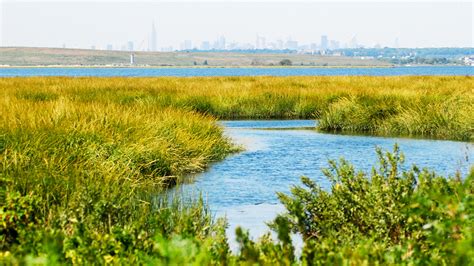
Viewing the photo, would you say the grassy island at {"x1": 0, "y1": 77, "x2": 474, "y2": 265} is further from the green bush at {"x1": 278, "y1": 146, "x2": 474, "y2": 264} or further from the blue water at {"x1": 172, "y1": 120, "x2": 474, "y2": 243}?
the blue water at {"x1": 172, "y1": 120, "x2": 474, "y2": 243}

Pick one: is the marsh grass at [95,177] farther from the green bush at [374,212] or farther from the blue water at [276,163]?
the green bush at [374,212]

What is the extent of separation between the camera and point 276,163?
61.2 ft

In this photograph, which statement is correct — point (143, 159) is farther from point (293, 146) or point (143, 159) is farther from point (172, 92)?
point (172, 92)

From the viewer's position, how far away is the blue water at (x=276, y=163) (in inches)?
531

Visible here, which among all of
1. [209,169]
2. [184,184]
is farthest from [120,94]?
[184,184]

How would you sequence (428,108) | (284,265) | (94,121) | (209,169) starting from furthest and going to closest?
(428,108), (209,169), (94,121), (284,265)

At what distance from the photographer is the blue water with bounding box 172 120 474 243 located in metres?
13.5

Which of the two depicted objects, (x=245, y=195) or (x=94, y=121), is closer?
(x=245, y=195)

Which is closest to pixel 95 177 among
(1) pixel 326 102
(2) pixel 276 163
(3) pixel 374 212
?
(3) pixel 374 212

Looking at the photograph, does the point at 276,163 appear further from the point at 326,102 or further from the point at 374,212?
the point at 326,102

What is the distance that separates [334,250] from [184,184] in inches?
358

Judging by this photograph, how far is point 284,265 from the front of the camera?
5543mm

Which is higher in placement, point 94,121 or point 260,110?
point 94,121

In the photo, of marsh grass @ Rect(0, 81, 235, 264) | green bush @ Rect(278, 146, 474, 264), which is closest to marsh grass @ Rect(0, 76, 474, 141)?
marsh grass @ Rect(0, 81, 235, 264)
